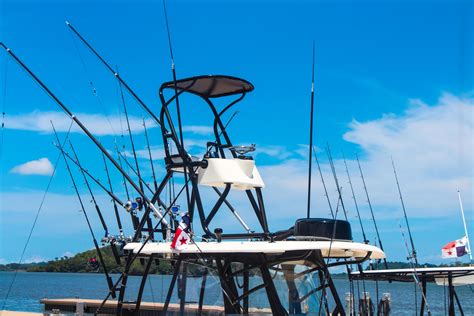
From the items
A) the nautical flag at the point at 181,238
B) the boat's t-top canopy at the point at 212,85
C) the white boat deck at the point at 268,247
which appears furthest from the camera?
the boat's t-top canopy at the point at 212,85

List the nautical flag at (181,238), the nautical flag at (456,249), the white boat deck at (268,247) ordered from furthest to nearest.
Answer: the nautical flag at (456,249), the nautical flag at (181,238), the white boat deck at (268,247)

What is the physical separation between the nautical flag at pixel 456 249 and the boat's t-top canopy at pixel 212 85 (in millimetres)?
7695

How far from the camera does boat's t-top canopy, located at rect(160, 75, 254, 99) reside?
38.4 ft

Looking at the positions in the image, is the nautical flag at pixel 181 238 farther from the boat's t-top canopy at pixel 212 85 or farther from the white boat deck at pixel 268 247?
the boat's t-top canopy at pixel 212 85

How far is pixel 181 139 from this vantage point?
11008 millimetres

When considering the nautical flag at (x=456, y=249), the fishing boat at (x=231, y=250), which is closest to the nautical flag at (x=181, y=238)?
the fishing boat at (x=231, y=250)

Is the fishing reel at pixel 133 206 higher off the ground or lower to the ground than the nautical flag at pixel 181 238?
higher

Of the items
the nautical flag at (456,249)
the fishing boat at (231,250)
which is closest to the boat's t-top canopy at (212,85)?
the fishing boat at (231,250)

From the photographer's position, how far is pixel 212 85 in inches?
473

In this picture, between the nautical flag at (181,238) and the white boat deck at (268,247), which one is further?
the nautical flag at (181,238)

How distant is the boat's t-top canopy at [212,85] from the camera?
1170 centimetres

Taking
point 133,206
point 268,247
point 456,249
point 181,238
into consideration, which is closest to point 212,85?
point 133,206

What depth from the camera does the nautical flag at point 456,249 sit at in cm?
1719

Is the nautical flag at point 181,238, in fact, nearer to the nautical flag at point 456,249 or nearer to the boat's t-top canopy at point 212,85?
the boat's t-top canopy at point 212,85
